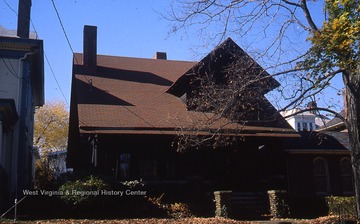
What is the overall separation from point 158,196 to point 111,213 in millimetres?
3448

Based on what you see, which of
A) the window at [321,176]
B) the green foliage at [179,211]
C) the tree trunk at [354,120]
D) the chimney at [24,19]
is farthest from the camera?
the window at [321,176]

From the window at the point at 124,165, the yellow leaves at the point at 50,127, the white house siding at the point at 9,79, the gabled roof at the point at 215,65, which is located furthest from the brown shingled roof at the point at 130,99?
the yellow leaves at the point at 50,127

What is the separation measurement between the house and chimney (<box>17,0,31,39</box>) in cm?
378

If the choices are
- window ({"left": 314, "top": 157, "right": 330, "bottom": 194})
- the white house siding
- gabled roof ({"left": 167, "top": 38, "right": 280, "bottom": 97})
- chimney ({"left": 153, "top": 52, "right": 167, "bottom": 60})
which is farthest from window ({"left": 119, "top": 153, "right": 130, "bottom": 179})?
chimney ({"left": 153, "top": 52, "right": 167, "bottom": 60})

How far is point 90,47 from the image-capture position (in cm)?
2555

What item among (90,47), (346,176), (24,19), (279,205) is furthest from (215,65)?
(346,176)

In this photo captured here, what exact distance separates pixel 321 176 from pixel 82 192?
44.9 feet

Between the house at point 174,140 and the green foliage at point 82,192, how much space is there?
2.59 meters

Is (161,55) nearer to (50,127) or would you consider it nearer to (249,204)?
(249,204)

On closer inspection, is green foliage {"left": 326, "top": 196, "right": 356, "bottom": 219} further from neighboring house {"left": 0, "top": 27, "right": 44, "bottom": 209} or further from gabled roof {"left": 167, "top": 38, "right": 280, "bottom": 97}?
neighboring house {"left": 0, "top": 27, "right": 44, "bottom": 209}

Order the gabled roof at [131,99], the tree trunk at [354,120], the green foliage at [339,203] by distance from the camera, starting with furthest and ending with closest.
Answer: the gabled roof at [131,99] → the green foliage at [339,203] → the tree trunk at [354,120]

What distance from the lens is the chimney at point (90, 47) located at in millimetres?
24875

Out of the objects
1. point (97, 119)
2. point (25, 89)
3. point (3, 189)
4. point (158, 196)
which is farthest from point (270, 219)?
point (25, 89)

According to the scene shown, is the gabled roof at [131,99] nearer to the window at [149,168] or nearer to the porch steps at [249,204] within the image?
the window at [149,168]
